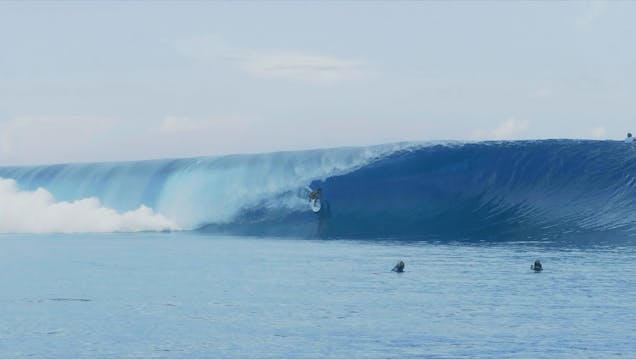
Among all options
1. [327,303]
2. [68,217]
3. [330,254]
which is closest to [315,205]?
[330,254]

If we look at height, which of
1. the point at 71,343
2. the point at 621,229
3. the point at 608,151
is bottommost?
the point at 71,343

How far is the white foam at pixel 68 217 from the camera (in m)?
47.0

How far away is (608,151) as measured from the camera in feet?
127

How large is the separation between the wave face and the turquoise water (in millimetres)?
4560

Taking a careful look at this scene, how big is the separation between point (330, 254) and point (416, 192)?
33.9ft

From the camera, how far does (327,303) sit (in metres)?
19.4

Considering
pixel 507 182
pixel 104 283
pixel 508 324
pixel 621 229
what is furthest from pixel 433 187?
pixel 508 324

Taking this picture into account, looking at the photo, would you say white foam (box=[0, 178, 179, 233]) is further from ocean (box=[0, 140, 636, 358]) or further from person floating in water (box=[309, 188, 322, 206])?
person floating in water (box=[309, 188, 322, 206])

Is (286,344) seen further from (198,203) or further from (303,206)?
(198,203)

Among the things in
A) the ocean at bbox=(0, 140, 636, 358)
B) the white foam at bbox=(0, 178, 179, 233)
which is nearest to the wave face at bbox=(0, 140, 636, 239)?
the ocean at bbox=(0, 140, 636, 358)

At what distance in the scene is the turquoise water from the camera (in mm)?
15414

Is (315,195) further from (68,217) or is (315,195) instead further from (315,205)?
(68,217)

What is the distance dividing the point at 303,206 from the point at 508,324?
81.1 ft

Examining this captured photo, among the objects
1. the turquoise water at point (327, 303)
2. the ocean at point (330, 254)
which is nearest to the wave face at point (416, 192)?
the ocean at point (330, 254)
